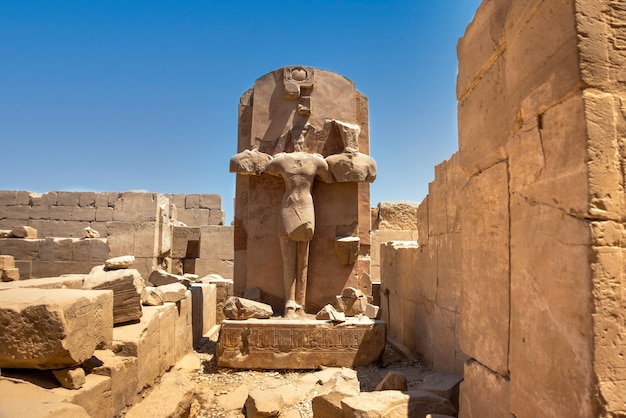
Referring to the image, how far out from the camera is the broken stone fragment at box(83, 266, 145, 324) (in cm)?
364

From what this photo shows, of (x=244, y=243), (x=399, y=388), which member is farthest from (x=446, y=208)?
(x=244, y=243)

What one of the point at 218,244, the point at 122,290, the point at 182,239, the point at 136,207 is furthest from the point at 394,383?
the point at 182,239

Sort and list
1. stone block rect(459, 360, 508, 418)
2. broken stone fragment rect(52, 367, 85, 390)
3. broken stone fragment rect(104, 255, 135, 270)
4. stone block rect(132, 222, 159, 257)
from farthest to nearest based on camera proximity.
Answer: stone block rect(132, 222, 159, 257), broken stone fragment rect(104, 255, 135, 270), broken stone fragment rect(52, 367, 85, 390), stone block rect(459, 360, 508, 418)

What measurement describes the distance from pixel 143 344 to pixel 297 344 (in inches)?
67.8

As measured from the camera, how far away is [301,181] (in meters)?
5.52

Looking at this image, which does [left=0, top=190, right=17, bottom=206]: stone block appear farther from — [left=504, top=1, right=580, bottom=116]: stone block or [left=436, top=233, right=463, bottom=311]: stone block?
[left=504, top=1, right=580, bottom=116]: stone block

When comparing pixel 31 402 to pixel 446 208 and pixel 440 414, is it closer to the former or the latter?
pixel 440 414

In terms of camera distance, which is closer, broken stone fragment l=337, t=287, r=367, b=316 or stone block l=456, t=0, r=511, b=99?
stone block l=456, t=0, r=511, b=99

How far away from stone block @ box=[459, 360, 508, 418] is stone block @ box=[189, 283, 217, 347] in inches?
160

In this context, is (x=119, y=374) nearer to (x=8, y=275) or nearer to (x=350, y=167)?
(x=8, y=275)

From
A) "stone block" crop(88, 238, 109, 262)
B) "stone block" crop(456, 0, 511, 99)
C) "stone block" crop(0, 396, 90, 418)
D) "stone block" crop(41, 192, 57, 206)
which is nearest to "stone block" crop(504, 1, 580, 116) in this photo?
"stone block" crop(456, 0, 511, 99)

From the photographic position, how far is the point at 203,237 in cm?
1167

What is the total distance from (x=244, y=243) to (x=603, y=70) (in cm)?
526

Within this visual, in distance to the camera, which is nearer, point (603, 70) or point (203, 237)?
point (603, 70)
